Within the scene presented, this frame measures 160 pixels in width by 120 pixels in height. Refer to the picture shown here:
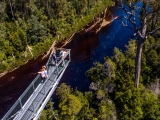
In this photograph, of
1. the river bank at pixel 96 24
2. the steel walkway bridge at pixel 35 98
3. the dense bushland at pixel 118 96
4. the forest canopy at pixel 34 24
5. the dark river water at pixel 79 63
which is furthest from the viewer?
the river bank at pixel 96 24

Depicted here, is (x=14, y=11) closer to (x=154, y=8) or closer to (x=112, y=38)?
(x=112, y=38)

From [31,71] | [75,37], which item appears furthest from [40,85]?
[75,37]

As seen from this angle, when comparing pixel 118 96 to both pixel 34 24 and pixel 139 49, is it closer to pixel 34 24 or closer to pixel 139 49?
pixel 139 49

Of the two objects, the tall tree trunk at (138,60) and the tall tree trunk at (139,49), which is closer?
the tall tree trunk at (139,49)

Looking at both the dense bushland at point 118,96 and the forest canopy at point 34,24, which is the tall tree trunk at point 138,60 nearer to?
the dense bushland at point 118,96

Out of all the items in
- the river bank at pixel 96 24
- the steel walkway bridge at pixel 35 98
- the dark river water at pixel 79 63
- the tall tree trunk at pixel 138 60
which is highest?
the tall tree trunk at pixel 138 60

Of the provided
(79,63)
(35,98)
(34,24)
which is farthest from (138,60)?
(34,24)

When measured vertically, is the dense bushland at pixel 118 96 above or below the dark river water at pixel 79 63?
above

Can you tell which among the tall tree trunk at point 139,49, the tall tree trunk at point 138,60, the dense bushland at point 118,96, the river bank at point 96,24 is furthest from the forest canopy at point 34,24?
the tall tree trunk at point 139,49
